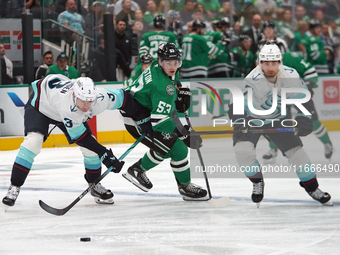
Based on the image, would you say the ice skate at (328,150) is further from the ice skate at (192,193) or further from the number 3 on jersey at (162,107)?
the number 3 on jersey at (162,107)

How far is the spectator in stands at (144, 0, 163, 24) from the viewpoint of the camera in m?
7.76

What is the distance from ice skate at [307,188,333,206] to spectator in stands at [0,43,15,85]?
13.4ft

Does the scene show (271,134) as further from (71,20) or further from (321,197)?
(71,20)

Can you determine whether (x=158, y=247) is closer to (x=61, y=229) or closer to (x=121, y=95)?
(x=61, y=229)

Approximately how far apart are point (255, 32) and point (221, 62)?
→ 687 millimetres

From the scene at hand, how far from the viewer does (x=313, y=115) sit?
6.05 metres

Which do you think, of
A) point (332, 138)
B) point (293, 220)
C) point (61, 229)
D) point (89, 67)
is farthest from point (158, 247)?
point (332, 138)

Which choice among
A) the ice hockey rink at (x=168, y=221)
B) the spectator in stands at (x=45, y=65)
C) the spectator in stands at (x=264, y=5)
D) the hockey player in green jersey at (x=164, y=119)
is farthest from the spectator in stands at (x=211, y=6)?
the hockey player in green jersey at (x=164, y=119)

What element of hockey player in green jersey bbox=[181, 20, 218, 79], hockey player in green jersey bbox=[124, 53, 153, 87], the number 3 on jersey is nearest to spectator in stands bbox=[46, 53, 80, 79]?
hockey player in green jersey bbox=[124, 53, 153, 87]

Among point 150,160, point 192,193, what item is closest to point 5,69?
point 150,160

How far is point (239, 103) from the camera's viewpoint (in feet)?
13.4

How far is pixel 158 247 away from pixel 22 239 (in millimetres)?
765

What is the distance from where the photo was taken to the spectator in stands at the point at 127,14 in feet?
25.0

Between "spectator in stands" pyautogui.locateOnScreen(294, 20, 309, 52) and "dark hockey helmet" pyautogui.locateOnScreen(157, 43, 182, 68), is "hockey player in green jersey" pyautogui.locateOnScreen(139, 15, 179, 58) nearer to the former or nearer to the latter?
"spectator in stands" pyautogui.locateOnScreen(294, 20, 309, 52)
